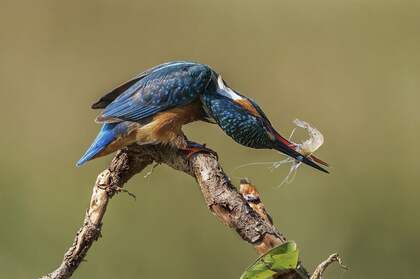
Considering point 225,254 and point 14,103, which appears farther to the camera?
point 14,103

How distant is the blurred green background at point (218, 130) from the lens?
7.10 feet

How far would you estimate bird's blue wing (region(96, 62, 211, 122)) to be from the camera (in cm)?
123

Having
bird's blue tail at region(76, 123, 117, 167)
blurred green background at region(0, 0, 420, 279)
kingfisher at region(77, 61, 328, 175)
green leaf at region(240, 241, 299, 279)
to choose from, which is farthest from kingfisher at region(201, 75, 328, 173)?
blurred green background at region(0, 0, 420, 279)

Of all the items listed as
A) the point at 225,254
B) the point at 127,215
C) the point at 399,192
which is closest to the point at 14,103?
the point at 127,215

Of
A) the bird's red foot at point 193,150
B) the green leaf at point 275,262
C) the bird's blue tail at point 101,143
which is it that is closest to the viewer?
the green leaf at point 275,262

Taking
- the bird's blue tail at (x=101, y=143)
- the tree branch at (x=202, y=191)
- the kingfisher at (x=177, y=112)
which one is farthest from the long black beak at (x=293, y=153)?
the bird's blue tail at (x=101, y=143)

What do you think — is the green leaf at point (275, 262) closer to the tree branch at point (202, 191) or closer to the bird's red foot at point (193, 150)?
the tree branch at point (202, 191)

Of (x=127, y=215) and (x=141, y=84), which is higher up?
(x=141, y=84)

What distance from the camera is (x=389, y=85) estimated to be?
7.64ft

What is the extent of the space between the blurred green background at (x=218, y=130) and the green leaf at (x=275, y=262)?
112cm

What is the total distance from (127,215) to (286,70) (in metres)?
0.53

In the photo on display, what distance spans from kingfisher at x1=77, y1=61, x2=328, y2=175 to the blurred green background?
2.73 ft

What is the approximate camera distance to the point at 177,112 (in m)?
1.28

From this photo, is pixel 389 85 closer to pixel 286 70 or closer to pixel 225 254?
pixel 286 70
